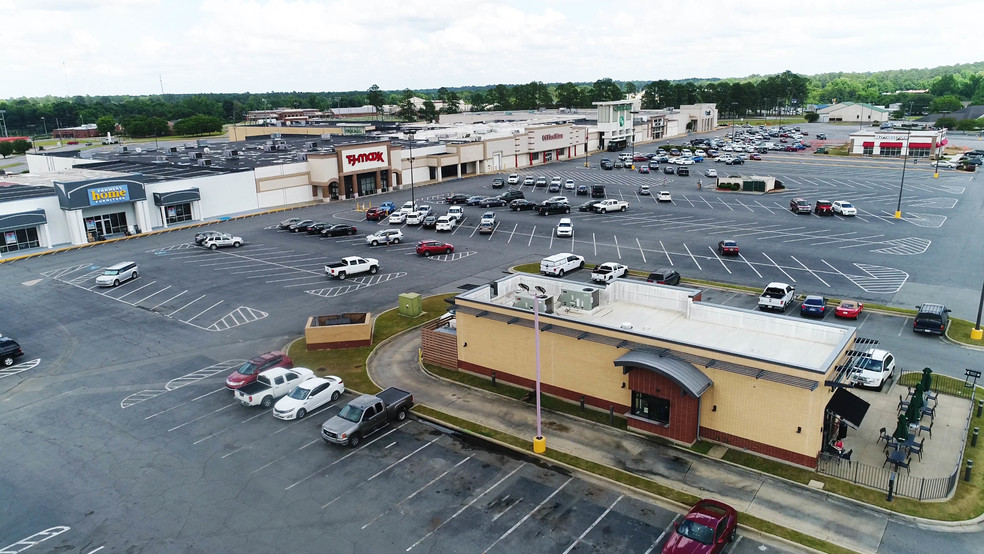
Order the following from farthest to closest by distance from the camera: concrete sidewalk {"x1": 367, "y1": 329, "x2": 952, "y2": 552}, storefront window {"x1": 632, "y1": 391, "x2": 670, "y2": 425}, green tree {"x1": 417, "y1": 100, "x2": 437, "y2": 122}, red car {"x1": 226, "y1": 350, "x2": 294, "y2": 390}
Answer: green tree {"x1": 417, "y1": 100, "x2": 437, "y2": 122} → red car {"x1": 226, "y1": 350, "x2": 294, "y2": 390} → storefront window {"x1": 632, "y1": 391, "x2": 670, "y2": 425} → concrete sidewalk {"x1": 367, "y1": 329, "x2": 952, "y2": 552}

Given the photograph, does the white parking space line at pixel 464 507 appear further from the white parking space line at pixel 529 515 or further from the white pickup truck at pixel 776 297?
the white pickup truck at pixel 776 297

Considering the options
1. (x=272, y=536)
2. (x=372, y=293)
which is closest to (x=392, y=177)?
(x=372, y=293)

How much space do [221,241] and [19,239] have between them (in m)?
18.7

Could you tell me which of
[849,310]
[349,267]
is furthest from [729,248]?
[349,267]

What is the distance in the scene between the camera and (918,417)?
2502cm

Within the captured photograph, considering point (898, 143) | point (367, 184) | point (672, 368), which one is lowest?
point (672, 368)

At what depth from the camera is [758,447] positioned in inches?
966

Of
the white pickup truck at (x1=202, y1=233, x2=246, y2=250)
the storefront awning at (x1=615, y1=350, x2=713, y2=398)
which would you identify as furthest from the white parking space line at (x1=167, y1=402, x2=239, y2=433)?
the white pickup truck at (x1=202, y1=233, x2=246, y2=250)

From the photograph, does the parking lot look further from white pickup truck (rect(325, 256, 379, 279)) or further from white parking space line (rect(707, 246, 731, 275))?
white pickup truck (rect(325, 256, 379, 279))

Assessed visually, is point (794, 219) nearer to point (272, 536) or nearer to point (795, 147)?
point (272, 536)

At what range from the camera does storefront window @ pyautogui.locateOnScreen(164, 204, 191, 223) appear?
2798 inches

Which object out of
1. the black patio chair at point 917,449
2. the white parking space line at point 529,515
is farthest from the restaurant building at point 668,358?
the white parking space line at point 529,515

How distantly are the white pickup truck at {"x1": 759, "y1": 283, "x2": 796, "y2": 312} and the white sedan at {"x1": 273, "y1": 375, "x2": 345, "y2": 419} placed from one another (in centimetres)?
2598

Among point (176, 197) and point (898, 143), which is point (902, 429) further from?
point (898, 143)
